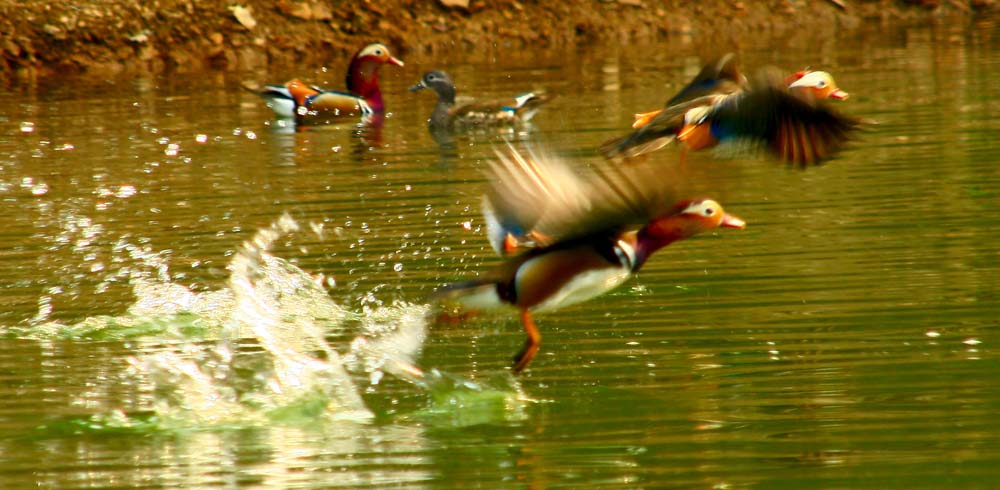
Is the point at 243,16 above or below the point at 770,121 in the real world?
below

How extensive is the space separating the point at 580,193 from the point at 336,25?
17060mm

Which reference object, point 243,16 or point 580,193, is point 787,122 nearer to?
point 580,193

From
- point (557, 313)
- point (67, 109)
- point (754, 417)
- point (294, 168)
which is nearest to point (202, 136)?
Result: point (294, 168)

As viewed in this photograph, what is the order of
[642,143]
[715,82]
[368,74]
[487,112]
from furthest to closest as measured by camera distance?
[368,74] < [487,112] < [715,82] < [642,143]

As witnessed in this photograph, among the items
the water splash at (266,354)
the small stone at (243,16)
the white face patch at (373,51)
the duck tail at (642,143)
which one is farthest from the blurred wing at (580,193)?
the small stone at (243,16)

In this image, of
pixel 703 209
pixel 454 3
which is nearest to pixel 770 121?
pixel 703 209

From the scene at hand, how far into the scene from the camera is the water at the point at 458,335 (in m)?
4.64

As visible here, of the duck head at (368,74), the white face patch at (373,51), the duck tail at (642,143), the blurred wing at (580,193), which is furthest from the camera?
the white face patch at (373,51)

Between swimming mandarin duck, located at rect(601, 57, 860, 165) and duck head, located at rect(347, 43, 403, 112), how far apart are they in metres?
7.02

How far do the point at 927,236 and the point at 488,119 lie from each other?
6.17 meters

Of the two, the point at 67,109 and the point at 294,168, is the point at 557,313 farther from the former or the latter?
the point at 67,109

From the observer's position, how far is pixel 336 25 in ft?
71.5

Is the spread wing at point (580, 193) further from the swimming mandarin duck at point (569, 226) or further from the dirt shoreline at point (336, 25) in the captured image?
the dirt shoreline at point (336, 25)

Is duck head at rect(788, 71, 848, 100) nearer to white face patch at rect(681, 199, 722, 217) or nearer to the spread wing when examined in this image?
white face patch at rect(681, 199, 722, 217)
